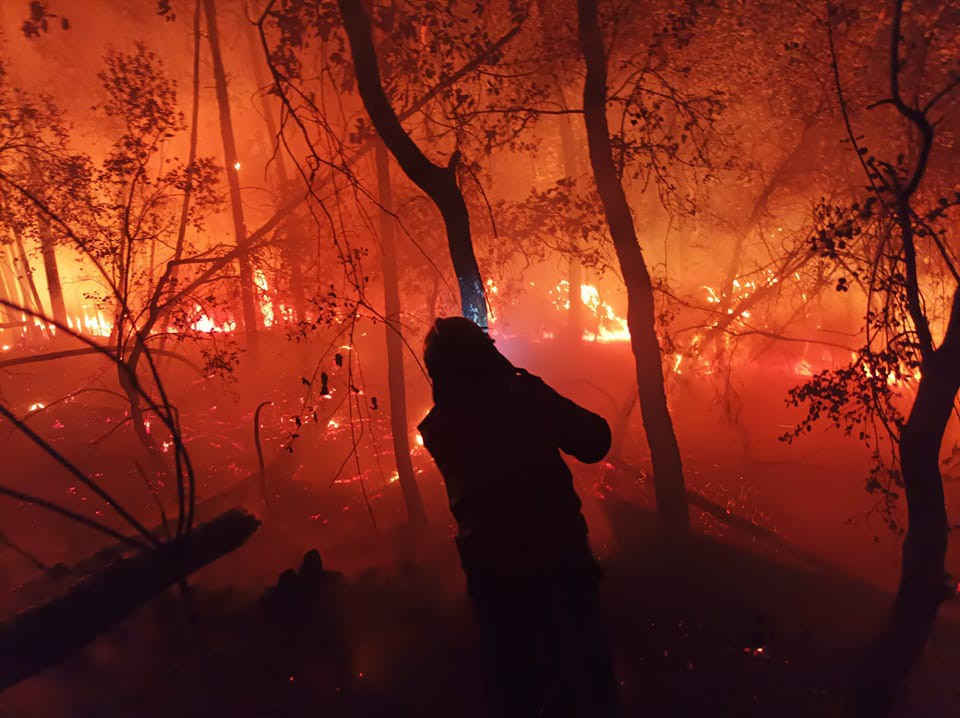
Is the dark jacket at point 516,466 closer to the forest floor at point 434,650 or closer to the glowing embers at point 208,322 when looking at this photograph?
the forest floor at point 434,650

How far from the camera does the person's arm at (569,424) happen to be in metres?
3.05

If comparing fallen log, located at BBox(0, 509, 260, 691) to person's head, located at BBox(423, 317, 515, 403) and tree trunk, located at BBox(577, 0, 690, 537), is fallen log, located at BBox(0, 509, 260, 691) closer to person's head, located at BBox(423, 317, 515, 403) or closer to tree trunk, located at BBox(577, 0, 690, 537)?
person's head, located at BBox(423, 317, 515, 403)

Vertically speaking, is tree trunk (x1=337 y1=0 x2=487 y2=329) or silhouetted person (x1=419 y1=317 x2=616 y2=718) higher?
tree trunk (x1=337 y1=0 x2=487 y2=329)

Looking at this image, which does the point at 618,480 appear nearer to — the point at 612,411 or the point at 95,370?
the point at 612,411

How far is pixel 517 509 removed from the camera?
3.04 metres

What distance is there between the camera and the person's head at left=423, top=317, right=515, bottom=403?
3000 millimetres

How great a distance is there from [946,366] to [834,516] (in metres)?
8.13

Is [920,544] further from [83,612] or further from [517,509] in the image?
[83,612]

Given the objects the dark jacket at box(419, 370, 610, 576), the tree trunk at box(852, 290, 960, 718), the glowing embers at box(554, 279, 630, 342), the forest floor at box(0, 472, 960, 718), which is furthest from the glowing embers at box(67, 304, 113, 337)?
the tree trunk at box(852, 290, 960, 718)

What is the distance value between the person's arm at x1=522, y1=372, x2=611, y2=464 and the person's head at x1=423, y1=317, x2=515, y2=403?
0.77ft

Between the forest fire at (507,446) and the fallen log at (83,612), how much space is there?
1.1 inches

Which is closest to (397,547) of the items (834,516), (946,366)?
(946,366)

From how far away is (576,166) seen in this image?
22906 mm

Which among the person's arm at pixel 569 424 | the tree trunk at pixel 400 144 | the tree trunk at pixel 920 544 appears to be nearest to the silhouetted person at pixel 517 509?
the person's arm at pixel 569 424
